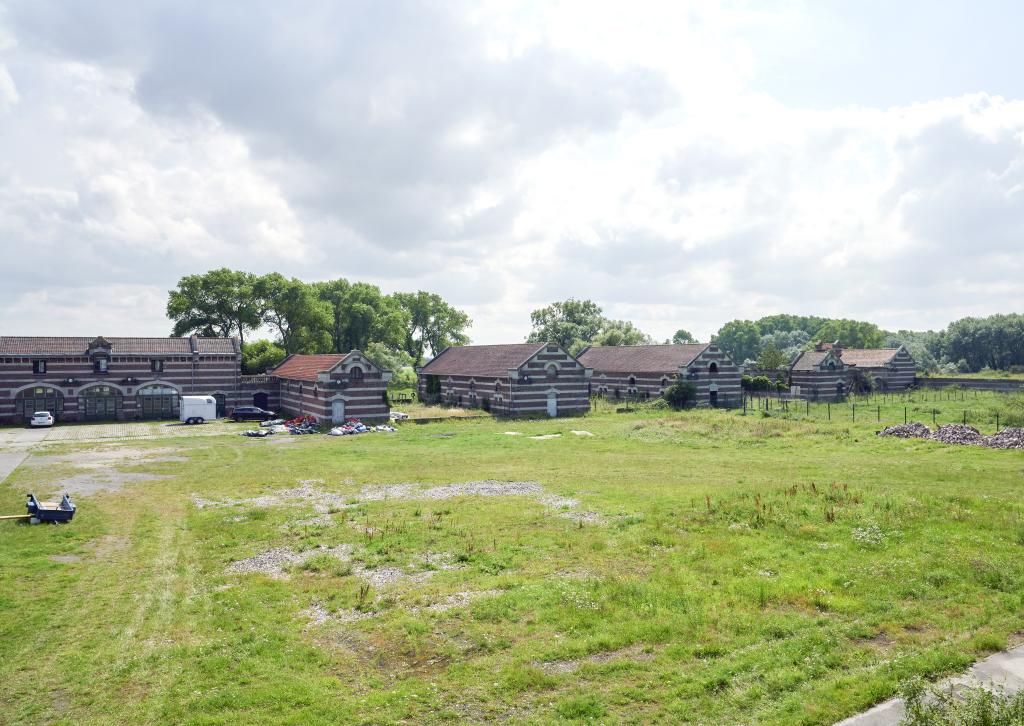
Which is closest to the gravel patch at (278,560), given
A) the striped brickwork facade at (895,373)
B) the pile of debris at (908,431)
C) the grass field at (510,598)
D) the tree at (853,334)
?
the grass field at (510,598)

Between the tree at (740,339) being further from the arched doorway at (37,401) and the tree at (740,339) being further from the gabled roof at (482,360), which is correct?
the arched doorway at (37,401)

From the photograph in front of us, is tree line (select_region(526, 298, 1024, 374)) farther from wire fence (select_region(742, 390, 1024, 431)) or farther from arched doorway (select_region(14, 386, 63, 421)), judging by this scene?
arched doorway (select_region(14, 386, 63, 421))

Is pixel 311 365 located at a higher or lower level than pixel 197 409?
higher

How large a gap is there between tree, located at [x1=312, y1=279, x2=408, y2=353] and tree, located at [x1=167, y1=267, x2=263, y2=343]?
12.0 metres

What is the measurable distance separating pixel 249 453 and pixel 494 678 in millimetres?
31363

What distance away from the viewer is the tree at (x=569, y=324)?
11056 centimetres

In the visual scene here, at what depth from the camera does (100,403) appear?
190 ft

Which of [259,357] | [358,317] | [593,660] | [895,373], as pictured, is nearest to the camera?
[593,660]

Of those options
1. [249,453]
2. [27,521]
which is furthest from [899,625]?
[249,453]

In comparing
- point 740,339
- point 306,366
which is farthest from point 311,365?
point 740,339

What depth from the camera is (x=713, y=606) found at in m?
13.7

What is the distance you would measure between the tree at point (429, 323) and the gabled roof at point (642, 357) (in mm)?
38757

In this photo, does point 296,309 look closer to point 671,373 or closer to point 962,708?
point 671,373

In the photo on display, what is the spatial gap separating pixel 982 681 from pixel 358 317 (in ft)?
298
